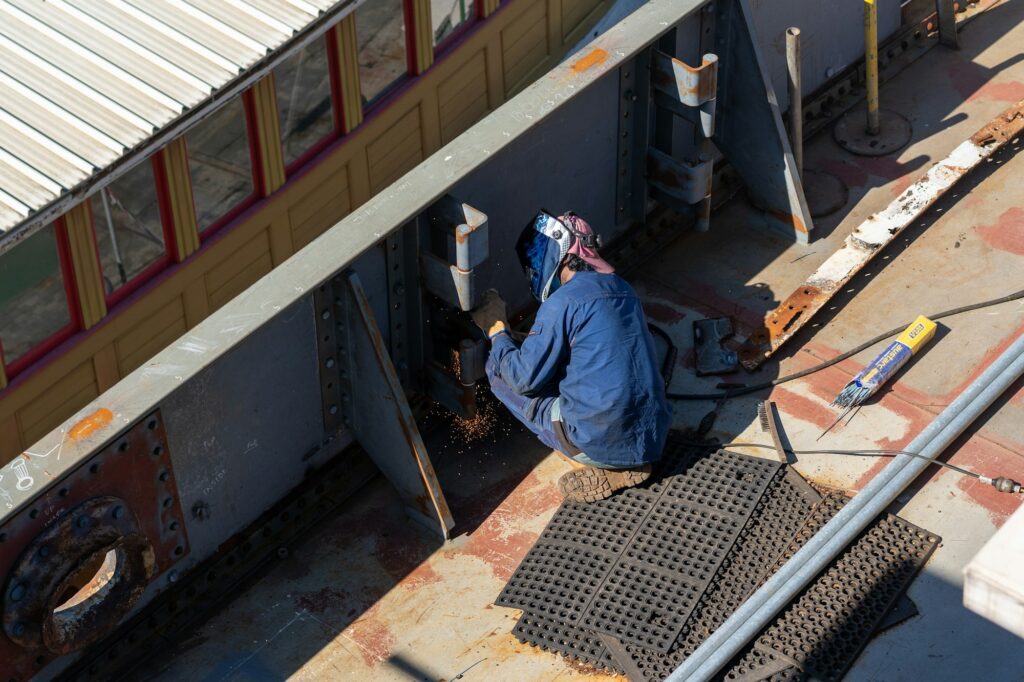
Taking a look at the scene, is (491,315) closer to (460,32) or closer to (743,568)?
(743,568)

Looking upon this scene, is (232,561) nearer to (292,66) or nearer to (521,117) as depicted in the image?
(521,117)

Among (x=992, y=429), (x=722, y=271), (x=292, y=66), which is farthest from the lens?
(x=292, y=66)

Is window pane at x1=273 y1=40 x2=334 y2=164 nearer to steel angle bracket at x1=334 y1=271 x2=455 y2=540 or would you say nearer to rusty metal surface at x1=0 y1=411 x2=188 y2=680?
steel angle bracket at x1=334 y1=271 x2=455 y2=540

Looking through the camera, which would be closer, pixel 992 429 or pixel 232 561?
pixel 992 429

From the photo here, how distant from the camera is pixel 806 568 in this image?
5.52m

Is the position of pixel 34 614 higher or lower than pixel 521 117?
lower

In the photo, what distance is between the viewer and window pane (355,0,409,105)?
32.5 feet

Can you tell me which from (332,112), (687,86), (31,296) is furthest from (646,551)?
(332,112)

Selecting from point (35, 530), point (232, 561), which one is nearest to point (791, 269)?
point (232, 561)

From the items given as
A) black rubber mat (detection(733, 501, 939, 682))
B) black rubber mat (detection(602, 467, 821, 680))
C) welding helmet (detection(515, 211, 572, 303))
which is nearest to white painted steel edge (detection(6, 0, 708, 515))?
welding helmet (detection(515, 211, 572, 303))

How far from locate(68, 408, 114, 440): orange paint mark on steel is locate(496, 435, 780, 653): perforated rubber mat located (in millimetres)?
1633

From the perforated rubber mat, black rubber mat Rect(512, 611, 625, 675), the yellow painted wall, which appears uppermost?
the perforated rubber mat

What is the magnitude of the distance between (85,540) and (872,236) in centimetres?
375

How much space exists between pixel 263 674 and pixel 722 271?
9.65 feet
